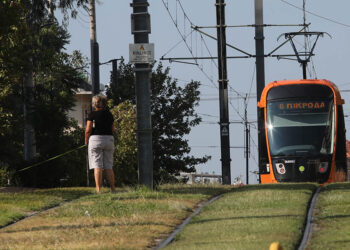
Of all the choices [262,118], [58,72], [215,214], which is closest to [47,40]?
[58,72]

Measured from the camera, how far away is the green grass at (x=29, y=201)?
13420 millimetres

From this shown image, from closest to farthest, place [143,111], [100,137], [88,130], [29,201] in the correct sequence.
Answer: [29,201] < [100,137] < [88,130] < [143,111]

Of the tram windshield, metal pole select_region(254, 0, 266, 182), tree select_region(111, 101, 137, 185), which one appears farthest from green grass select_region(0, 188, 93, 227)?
metal pole select_region(254, 0, 266, 182)

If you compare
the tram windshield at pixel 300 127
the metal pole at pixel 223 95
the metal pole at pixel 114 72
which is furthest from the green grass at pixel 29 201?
the metal pole at pixel 114 72

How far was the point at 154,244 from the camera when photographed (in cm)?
1029

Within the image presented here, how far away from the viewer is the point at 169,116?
4659 centimetres

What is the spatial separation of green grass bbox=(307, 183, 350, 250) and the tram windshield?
1012cm

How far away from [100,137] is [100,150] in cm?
25

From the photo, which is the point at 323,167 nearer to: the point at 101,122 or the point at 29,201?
the point at 101,122

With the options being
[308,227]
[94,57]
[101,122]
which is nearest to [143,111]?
[101,122]

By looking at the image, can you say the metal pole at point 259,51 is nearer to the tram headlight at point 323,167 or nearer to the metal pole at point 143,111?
the tram headlight at point 323,167

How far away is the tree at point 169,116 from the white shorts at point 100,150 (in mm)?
27863

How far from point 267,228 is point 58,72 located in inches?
1418

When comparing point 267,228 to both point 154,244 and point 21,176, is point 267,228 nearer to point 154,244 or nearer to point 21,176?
point 154,244
